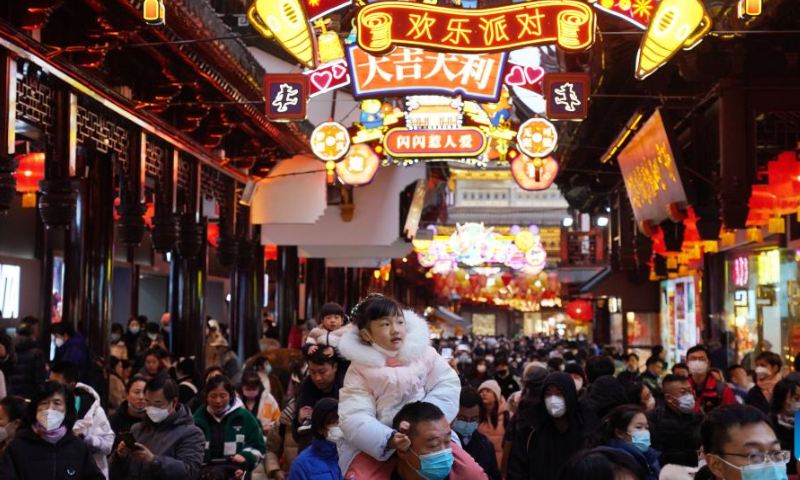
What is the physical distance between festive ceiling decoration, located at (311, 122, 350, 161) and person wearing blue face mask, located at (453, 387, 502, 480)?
31.7 ft

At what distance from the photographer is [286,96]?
13664mm

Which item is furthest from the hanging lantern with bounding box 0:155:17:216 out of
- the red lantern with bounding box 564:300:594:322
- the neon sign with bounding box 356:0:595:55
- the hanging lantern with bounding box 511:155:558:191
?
the red lantern with bounding box 564:300:594:322

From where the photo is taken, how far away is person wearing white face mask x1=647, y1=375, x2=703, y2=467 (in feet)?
26.6

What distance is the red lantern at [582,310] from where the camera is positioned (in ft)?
136

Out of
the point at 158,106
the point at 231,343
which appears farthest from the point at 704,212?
the point at 231,343

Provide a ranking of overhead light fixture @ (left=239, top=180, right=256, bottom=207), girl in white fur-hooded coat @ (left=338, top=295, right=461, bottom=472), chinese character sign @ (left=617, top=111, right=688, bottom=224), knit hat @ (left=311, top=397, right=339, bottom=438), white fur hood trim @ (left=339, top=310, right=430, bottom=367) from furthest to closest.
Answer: overhead light fixture @ (left=239, top=180, right=256, bottom=207)
chinese character sign @ (left=617, top=111, right=688, bottom=224)
knit hat @ (left=311, top=397, right=339, bottom=438)
white fur hood trim @ (left=339, top=310, right=430, bottom=367)
girl in white fur-hooded coat @ (left=338, top=295, right=461, bottom=472)

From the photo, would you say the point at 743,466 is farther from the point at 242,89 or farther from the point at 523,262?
the point at 523,262

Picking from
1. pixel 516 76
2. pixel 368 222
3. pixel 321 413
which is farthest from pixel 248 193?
pixel 321 413

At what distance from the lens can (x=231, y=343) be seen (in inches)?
899

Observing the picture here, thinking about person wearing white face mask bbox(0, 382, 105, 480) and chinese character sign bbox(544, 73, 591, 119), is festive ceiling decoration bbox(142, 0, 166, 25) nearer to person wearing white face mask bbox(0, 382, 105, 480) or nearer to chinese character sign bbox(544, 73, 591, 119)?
person wearing white face mask bbox(0, 382, 105, 480)

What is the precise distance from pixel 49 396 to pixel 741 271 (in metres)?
15.7

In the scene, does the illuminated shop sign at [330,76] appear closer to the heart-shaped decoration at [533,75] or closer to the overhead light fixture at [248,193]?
the heart-shaped decoration at [533,75]

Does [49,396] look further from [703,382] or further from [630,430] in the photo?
[703,382]

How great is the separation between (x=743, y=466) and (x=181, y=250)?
13.7 meters
